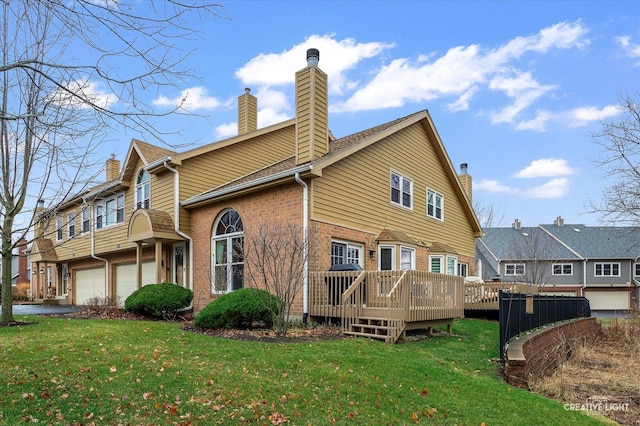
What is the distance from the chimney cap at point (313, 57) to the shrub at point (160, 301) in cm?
769

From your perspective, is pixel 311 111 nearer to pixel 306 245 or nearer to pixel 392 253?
pixel 306 245

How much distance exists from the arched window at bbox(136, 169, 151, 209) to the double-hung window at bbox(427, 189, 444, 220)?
1099cm

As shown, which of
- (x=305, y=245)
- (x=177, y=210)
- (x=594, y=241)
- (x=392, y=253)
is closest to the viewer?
(x=305, y=245)

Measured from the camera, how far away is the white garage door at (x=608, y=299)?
43969 millimetres

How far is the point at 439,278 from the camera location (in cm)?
1186

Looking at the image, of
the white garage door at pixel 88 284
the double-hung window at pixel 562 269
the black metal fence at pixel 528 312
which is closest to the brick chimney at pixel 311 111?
the black metal fence at pixel 528 312

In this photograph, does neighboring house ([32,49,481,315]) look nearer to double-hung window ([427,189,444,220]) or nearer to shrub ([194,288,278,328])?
double-hung window ([427,189,444,220])

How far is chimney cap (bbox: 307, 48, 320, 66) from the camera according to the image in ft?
44.5

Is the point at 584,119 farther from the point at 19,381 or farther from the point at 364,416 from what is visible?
the point at 19,381

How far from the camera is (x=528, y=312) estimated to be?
11.6 metres

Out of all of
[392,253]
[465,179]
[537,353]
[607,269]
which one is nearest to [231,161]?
[392,253]

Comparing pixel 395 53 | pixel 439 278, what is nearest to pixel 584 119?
pixel 395 53

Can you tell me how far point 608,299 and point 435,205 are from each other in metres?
33.7

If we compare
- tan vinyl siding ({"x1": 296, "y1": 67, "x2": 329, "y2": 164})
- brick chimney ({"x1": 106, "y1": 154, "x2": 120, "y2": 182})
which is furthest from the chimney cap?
brick chimney ({"x1": 106, "y1": 154, "x2": 120, "y2": 182})
